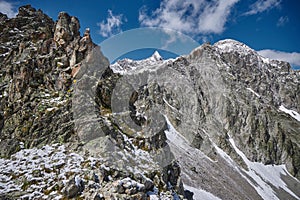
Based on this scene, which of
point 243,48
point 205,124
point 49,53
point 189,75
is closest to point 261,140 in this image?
point 205,124

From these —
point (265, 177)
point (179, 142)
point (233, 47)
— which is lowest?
point (265, 177)

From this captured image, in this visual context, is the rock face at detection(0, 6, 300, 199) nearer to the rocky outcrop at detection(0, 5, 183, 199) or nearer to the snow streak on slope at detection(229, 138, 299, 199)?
the rocky outcrop at detection(0, 5, 183, 199)

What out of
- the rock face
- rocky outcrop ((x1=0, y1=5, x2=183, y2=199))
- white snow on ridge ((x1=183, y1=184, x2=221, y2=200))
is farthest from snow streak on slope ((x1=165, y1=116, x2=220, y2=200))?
rocky outcrop ((x1=0, y1=5, x2=183, y2=199))

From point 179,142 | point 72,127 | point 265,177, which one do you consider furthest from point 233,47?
point 72,127

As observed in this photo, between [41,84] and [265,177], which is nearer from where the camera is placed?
[41,84]

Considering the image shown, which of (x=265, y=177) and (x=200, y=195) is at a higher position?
(x=200, y=195)

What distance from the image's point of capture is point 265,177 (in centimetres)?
8825

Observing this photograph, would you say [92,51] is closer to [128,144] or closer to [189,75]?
[128,144]

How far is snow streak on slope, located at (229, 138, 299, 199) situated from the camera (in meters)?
73.5

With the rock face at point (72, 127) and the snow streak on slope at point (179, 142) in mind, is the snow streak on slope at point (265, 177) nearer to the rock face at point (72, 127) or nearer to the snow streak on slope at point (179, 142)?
the snow streak on slope at point (179, 142)

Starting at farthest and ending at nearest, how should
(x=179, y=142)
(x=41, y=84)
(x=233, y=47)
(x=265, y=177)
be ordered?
1. (x=233, y=47)
2. (x=265, y=177)
3. (x=179, y=142)
4. (x=41, y=84)

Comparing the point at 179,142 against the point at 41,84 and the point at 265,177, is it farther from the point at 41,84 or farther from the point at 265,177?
the point at 41,84

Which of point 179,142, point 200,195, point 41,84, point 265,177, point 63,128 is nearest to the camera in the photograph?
point 63,128

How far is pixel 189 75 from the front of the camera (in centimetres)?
12125
